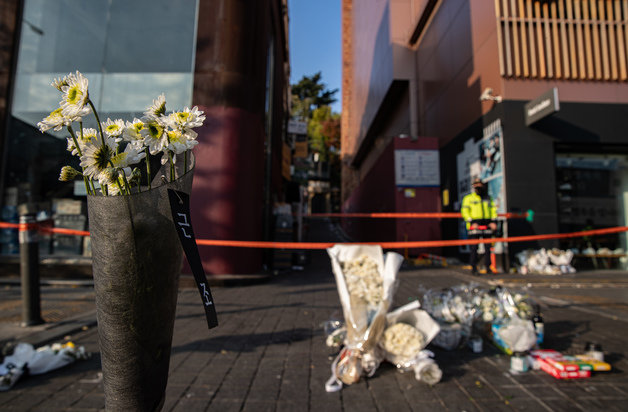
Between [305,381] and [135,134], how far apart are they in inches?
86.2

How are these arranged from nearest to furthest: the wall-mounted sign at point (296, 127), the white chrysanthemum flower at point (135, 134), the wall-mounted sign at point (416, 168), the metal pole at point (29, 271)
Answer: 1. the white chrysanthemum flower at point (135, 134)
2. the metal pole at point (29, 271)
3. the wall-mounted sign at point (416, 168)
4. the wall-mounted sign at point (296, 127)

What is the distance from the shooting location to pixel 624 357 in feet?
9.13

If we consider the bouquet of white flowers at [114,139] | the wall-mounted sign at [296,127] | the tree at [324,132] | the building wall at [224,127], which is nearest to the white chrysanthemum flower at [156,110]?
the bouquet of white flowers at [114,139]

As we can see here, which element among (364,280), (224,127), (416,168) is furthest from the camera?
(416,168)

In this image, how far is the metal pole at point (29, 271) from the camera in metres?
3.69

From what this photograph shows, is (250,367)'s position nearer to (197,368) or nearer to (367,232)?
(197,368)

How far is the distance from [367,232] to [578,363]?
1617cm

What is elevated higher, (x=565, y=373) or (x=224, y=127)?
(x=224, y=127)

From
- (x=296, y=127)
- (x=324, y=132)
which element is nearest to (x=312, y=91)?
(x=324, y=132)

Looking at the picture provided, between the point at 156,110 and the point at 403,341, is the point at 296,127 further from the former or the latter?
the point at 156,110

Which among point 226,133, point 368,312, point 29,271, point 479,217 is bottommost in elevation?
point 368,312

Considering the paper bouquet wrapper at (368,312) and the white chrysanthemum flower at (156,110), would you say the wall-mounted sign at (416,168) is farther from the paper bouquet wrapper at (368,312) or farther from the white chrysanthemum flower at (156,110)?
the white chrysanthemum flower at (156,110)

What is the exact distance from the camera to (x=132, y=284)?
2.42 ft

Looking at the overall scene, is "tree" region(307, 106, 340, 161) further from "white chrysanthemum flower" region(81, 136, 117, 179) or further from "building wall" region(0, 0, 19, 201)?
"white chrysanthemum flower" region(81, 136, 117, 179)
